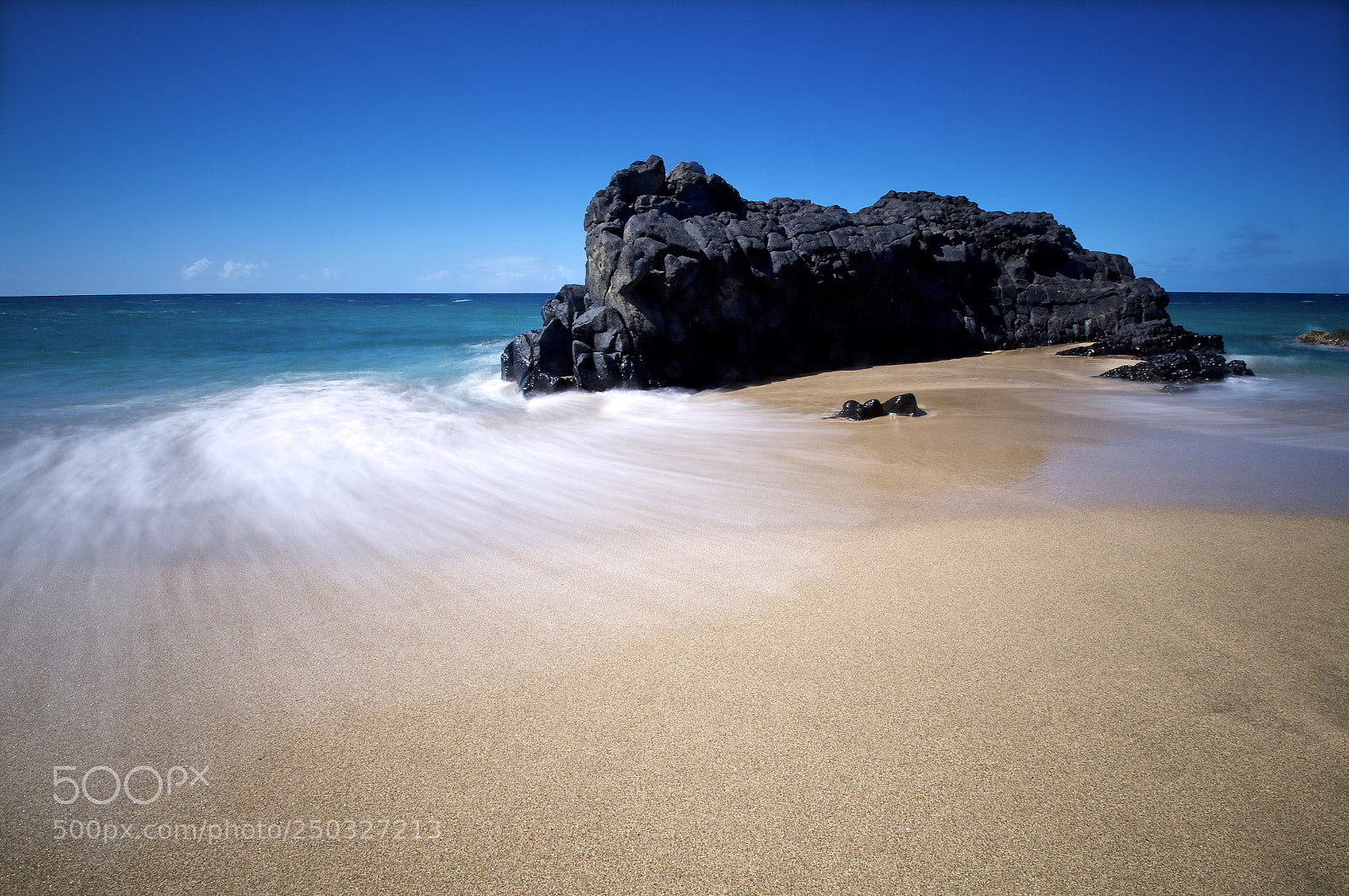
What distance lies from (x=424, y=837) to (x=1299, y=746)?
10.2 ft

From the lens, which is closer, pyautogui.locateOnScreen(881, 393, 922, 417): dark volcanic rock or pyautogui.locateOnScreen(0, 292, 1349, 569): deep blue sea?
pyautogui.locateOnScreen(0, 292, 1349, 569): deep blue sea

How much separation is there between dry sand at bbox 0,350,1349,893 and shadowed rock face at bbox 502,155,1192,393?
28.7ft

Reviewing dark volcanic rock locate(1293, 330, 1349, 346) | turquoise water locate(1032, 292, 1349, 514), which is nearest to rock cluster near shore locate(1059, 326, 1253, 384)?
turquoise water locate(1032, 292, 1349, 514)

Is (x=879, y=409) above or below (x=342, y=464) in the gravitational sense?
above

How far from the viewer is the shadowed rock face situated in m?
12.1

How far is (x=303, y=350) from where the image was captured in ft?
68.9

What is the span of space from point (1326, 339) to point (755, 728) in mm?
27157

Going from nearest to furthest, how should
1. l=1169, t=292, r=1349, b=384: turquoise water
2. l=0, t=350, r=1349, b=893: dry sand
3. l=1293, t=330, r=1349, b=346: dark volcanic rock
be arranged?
1. l=0, t=350, r=1349, b=893: dry sand
2. l=1169, t=292, r=1349, b=384: turquoise water
3. l=1293, t=330, r=1349, b=346: dark volcanic rock

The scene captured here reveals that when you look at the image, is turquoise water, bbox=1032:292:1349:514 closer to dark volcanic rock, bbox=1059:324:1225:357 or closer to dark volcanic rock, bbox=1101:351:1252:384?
dark volcanic rock, bbox=1101:351:1252:384

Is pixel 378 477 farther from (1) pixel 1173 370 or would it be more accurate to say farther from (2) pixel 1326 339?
(2) pixel 1326 339

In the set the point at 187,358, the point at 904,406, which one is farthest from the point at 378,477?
the point at 187,358

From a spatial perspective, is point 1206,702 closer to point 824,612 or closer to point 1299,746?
point 1299,746

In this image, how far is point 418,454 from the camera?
7.24 meters

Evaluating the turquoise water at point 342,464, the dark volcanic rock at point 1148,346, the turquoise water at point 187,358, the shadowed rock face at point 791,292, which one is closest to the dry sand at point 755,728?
the turquoise water at point 342,464
